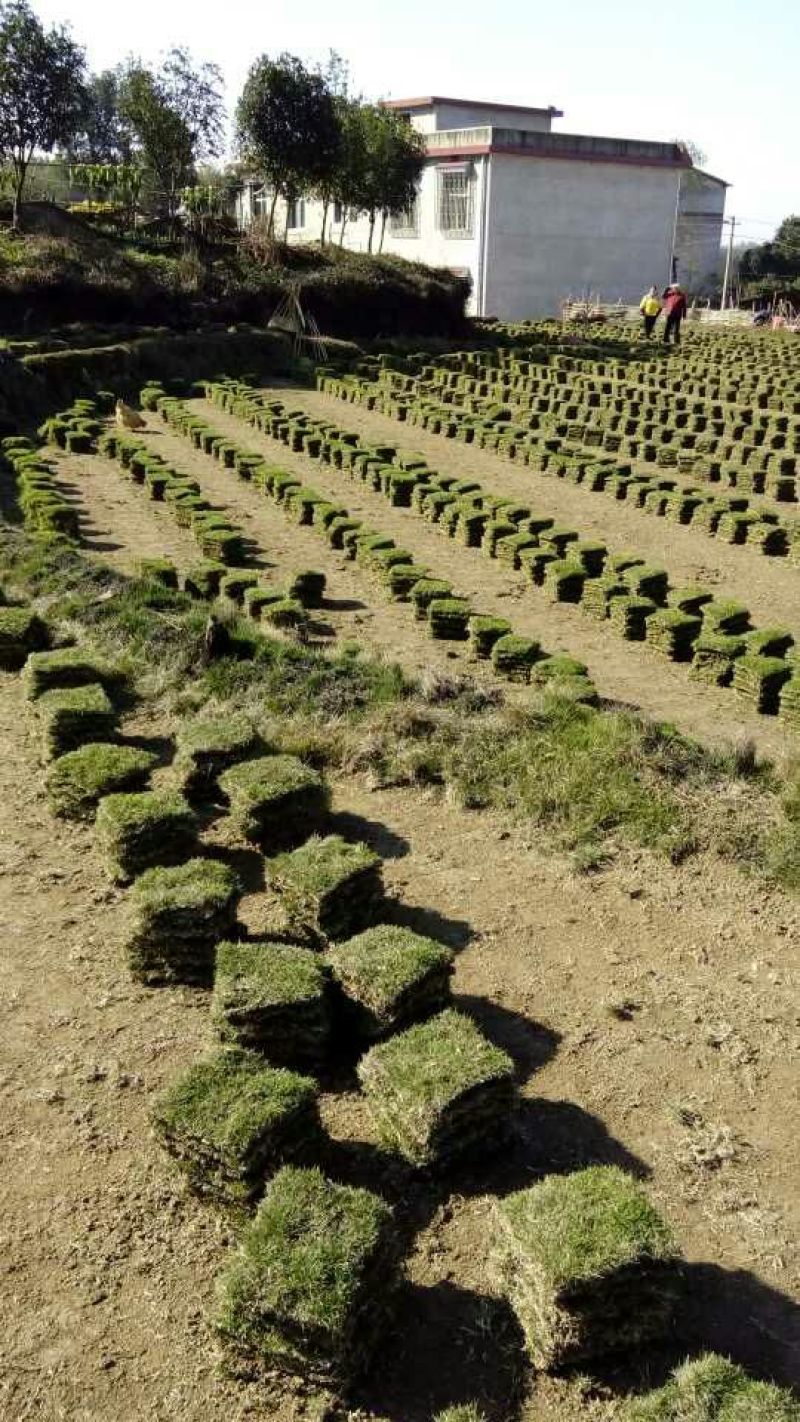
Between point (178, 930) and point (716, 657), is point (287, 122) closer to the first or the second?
point (716, 657)

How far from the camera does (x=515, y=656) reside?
44.0 ft

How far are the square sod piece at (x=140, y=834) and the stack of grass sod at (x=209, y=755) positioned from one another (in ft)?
3.96

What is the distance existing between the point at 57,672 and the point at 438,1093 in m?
7.61

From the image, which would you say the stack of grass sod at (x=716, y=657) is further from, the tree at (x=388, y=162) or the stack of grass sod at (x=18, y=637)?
the tree at (x=388, y=162)

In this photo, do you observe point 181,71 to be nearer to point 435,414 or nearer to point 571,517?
point 435,414

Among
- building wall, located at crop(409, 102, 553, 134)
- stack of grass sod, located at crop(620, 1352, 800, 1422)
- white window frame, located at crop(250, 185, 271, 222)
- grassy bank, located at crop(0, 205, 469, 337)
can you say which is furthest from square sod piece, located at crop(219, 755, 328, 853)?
building wall, located at crop(409, 102, 553, 134)

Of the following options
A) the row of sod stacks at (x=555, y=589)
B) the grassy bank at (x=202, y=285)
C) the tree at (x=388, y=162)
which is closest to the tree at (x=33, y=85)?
the grassy bank at (x=202, y=285)

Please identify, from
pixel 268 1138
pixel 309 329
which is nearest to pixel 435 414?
pixel 309 329

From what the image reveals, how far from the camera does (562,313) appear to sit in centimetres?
5803

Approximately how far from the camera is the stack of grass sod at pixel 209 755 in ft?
34.6

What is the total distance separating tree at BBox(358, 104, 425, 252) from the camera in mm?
52844

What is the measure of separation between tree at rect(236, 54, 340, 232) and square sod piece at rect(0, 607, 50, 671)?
41.4 m

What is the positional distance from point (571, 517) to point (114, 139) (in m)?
88.6

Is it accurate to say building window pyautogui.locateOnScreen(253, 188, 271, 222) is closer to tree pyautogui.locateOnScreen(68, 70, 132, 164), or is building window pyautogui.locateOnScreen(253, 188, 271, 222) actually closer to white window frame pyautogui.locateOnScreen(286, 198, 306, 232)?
white window frame pyautogui.locateOnScreen(286, 198, 306, 232)
